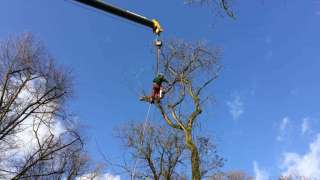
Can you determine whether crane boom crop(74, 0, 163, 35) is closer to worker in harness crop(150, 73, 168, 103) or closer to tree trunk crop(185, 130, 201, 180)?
worker in harness crop(150, 73, 168, 103)

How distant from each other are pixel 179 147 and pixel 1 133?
7.57 metres

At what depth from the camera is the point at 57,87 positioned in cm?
1647

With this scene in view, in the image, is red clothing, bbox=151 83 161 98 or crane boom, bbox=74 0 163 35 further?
red clothing, bbox=151 83 161 98

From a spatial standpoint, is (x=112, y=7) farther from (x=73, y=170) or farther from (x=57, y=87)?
(x=73, y=170)

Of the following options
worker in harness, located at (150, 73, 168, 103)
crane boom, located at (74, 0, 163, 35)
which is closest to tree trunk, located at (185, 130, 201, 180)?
worker in harness, located at (150, 73, 168, 103)

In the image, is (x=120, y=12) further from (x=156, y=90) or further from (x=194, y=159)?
(x=194, y=159)

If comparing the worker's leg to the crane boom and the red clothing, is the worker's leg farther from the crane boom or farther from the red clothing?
the crane boom

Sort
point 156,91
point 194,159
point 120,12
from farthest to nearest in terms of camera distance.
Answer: point 194,159
point 156,91
point 120,12

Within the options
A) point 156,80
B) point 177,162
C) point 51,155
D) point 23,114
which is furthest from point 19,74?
point 156,80

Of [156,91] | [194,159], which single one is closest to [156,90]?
[156,91]

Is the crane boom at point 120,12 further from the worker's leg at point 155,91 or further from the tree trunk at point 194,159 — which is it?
the tree trunk at point 194,159

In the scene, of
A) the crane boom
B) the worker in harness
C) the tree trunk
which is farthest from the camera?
the tree trunk

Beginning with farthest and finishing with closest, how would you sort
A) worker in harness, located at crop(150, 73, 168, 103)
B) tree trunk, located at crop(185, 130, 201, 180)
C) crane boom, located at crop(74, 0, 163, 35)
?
tree trunk, located at crop(185, 130, 201, 180)
worker in harness, located at crop(150, 73, 168, 103)
crane boom, located at crop(74, 0, 163, 35)

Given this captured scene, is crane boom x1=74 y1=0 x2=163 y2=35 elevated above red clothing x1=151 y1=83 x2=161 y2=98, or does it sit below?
below
